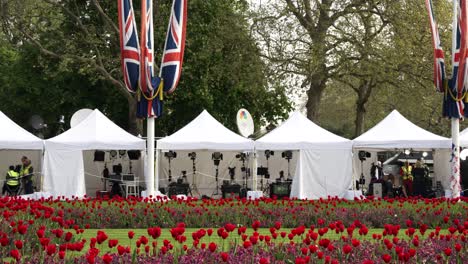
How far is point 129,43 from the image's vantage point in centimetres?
2277

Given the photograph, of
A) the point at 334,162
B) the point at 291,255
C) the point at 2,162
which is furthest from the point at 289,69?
the point at 291,255

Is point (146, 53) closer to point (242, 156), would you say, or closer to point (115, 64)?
point (242, 156)

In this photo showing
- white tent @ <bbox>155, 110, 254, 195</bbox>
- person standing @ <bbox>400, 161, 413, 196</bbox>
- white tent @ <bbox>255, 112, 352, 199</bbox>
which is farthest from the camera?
person standing @ <bbox>400, 161, 413, 196</bbox>

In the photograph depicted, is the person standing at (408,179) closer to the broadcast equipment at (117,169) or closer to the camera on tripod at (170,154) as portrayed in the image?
the camera on tripod at (170,154)

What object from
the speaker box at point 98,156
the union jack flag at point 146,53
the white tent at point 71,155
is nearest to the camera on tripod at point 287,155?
the speaker box at point 98,156

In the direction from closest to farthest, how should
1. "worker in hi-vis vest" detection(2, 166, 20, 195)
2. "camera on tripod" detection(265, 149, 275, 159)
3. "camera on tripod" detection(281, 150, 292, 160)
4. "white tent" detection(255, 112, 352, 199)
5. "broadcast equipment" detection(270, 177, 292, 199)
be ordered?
"worker in hi-vis vest" detection(2, 166, 20, 195)
"white tent" detection(255, 112, 352, 199)
"broadcast equipment" detection(270, 177, 292, 199)
"camera on tripod" detection(265, 149, 275, 159)
"camera on tripod" detection(281, 150, 292, 160)

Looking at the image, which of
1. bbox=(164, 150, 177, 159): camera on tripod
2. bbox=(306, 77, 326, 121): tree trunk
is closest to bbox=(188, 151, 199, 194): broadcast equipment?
bbox=(164, 150, 177, 159): camera on tripod

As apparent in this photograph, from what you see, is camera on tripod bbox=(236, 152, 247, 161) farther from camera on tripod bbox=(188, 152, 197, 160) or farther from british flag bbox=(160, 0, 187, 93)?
british flag bbox=(160, 0, 187, 93)

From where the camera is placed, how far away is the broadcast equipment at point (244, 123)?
32.0 m

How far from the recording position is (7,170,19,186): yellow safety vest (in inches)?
1072

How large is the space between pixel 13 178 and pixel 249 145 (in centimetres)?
767

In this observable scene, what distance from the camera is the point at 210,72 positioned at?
39.5 metres

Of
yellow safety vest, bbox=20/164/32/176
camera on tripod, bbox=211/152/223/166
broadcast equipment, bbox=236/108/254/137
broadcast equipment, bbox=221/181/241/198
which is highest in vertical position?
broadcast equipment, bbox=236/108/254/137

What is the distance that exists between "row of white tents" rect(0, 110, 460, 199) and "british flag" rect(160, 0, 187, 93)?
14.5 ft
